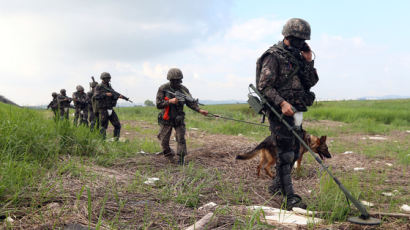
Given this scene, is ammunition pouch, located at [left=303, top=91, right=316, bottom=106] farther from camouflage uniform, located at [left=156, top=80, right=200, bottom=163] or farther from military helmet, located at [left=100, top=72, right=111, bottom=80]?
military helmet, located at [left=100, top=72, right=111, bottom=80]

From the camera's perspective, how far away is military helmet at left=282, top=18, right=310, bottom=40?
3.74 m

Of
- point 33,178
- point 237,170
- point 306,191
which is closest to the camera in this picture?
point 33,178

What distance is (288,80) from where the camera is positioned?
151 inches

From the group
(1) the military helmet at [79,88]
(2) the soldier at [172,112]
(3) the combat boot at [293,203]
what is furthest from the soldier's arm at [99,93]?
(3) the combat boot at [293,203]

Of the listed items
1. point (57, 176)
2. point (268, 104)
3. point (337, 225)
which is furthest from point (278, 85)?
point (57, 176)

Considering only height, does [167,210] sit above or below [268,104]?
below

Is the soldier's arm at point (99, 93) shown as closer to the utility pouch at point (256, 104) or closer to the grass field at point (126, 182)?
the grass field at point (126, 182)

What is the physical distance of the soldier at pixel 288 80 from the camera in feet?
12.4

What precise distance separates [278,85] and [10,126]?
364cm

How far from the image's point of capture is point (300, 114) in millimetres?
3857

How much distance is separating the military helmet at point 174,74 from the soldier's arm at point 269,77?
85.3 inches

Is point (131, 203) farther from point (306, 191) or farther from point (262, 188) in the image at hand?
point (306, 191)

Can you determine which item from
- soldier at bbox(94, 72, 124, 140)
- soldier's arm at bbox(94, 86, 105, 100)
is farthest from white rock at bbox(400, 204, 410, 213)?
soldier's arm at bbox(94, 86, 105, 100)

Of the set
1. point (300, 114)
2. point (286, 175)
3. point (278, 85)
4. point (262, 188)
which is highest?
point (278, 85)
